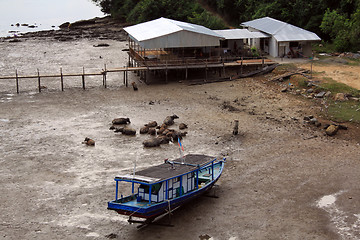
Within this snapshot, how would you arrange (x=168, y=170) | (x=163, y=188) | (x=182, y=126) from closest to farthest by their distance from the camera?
(x=163, y=188)
(x=168, y=170)
(x=182, y=126)

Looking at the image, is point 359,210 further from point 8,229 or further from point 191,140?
point 8,229

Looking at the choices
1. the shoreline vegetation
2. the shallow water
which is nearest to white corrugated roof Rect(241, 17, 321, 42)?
the shoreline vegetation

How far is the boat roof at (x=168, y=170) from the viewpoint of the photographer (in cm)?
2152

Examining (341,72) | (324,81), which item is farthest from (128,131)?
(341,72)

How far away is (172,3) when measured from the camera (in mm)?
83125

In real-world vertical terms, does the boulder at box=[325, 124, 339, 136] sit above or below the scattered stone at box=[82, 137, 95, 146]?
above

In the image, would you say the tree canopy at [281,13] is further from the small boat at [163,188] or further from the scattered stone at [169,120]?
the small boat at [163,188]

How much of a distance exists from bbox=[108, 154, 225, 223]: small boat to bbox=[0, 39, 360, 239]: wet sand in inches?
36.5

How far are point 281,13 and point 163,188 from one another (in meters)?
49.6

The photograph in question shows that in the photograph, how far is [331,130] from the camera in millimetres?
33094

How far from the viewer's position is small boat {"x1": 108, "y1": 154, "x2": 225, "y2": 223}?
21094mm

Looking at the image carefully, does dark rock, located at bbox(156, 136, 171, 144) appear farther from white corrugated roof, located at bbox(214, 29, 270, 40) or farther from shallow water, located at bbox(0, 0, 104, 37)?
shallow water, located at bbox(0, 0, 104, 37)

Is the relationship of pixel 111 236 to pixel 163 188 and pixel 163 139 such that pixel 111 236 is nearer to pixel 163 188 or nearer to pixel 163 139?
pixel 163 188

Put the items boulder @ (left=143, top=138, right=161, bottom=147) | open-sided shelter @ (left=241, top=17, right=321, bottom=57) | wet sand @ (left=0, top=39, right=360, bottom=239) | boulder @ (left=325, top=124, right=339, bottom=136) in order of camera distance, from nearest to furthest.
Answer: wet sand @ (left=0, top=39, right=360, bottom=239) → boulder @ (left=143, top=138, right=161, bottom=147) → boulder @ (left=325, top=124, right=339, bottom=136) → open-sided shelter @ (left=241, top=17, right=321, bottom=57)
